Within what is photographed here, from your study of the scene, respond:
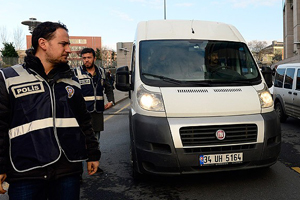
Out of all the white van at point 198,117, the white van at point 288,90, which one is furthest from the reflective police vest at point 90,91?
the white van at point 288,90

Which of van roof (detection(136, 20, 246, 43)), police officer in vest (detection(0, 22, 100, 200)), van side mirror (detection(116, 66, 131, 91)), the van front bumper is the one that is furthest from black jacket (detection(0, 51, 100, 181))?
van roof (detection(136, 20, 246, 43))

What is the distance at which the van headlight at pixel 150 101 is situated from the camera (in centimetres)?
377

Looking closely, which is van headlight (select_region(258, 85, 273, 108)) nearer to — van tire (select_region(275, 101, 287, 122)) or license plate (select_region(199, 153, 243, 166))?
license plate (select_region(199, 153, 243, 166))

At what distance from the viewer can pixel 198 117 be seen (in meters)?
3.72

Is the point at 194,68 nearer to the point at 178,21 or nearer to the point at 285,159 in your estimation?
the point at 178,21

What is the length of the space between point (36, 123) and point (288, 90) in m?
7.70

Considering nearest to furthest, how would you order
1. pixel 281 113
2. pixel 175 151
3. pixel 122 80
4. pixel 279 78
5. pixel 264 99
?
pixel 175 151
pixel 264 99
pixel 122 80
pixel 281 113
pixel 279 78

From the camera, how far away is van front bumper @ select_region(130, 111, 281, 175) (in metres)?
3.60

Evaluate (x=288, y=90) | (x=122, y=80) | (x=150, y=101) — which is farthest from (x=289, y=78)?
(x=150, y=101)

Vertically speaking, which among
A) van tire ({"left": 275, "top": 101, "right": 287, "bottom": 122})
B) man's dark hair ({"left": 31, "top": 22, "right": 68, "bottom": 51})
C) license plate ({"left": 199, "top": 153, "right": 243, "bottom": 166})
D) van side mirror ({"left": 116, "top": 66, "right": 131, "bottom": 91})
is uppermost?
man's dark hair ({"left": 31, "top": 22, "right": 68, "bottom": 51})

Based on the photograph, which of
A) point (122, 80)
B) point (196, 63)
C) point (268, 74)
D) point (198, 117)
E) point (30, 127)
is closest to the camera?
point (30, 127)

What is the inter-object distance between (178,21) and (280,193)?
3015mm

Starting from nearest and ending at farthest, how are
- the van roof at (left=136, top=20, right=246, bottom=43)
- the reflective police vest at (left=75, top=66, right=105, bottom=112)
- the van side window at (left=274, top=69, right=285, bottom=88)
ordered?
the reflective police vest at (left=75, top=66, right=105, bottom=112), the van roof at (left=136, top=20, right=246, bottom=43), the van side window at (left=274, top=69, right=285, bottom=88)

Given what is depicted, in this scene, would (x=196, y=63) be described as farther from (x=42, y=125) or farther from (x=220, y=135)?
(x=42, y=125)
